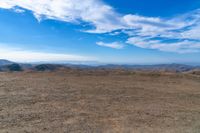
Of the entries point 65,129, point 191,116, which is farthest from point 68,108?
point 191,116

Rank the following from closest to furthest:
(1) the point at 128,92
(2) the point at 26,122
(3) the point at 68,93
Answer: (2) the point at 26,122
(3) the point at 68,93
(1) the point at 128,92

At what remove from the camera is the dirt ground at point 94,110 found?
871 cm

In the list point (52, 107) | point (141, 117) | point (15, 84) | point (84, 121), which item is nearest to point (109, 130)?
point (84, 121)

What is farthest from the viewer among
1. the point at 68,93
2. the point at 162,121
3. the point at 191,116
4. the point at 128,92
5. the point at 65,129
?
the point at 128,92

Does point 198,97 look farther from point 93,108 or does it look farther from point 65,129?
point 65,129

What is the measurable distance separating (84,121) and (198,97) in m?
9.08

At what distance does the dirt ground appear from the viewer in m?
8.71

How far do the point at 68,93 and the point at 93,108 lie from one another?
3654 millimetres

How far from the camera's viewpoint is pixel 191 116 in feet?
35.0

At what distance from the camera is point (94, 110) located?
433 inches

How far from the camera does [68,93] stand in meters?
14.6

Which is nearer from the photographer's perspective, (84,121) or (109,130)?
(109,130)

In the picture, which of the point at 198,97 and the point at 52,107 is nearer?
the point at 52,107

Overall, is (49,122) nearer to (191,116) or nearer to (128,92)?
(191,116)
